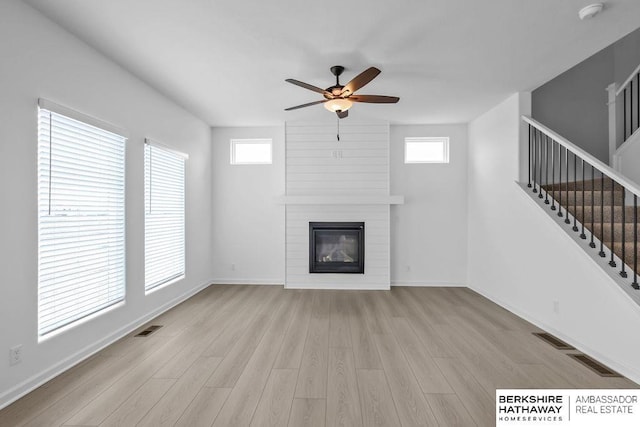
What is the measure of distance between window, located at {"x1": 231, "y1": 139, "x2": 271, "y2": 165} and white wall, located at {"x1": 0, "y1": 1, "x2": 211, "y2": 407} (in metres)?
1.96

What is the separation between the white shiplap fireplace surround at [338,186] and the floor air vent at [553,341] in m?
2.29

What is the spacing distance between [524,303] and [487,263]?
3.20 ft

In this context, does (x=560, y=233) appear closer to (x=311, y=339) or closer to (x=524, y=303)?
(x=524, y=303)

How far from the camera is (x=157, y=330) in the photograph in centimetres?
336

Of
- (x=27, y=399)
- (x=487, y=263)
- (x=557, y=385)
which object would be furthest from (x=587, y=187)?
(x=27, y=399)

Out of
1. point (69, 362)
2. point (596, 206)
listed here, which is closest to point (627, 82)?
point (596, 206)

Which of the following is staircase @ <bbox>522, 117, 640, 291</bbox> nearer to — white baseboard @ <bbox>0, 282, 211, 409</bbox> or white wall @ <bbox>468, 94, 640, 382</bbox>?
white wall @ <bbox>468, 94, 640, 382</bbox>

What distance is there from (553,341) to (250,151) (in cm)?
505

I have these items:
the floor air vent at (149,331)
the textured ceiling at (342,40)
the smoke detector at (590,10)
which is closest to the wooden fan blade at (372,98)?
the textured ceiling at (342,40)

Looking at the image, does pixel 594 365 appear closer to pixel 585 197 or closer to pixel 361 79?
pixel 585 197

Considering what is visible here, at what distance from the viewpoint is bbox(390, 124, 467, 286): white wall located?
5379 mm

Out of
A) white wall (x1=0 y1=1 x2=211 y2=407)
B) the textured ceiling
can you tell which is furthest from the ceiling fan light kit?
white wall (x1=0 y1=1 x2=211 y2=407)

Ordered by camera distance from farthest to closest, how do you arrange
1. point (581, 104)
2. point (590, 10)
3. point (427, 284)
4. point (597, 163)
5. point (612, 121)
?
point (427, 284) → point (581, 104) → point (612, 121) → point (597, 163) → point (590, 10)

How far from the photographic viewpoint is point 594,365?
2557 millimetres
